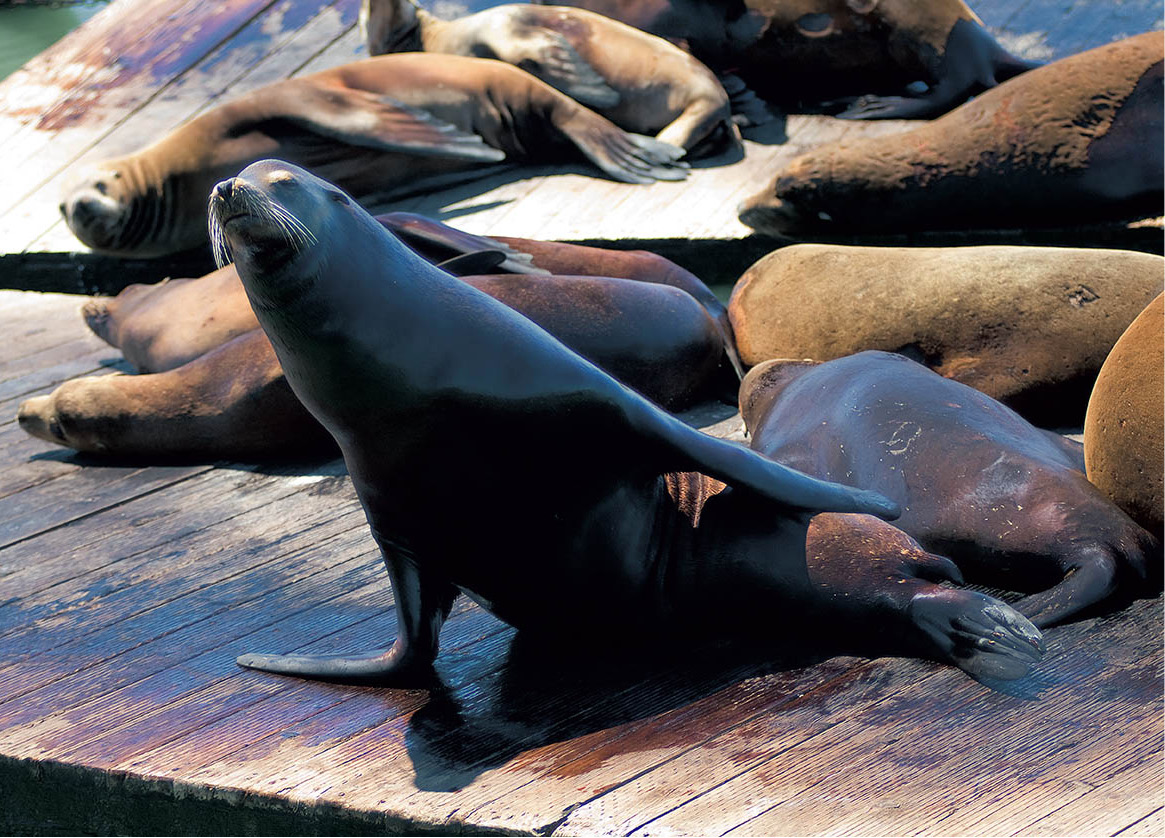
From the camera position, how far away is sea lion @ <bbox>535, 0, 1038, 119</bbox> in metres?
7.17

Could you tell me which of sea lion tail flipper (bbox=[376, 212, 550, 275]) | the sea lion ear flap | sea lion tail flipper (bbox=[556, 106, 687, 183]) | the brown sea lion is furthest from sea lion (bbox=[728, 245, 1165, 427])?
sea lion tail flipper (bbox=[556, 106, 687, 183])

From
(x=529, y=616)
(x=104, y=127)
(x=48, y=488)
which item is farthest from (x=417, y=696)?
(x=104, y=127)

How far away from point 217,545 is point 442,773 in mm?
1474

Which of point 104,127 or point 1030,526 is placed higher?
point 104,127

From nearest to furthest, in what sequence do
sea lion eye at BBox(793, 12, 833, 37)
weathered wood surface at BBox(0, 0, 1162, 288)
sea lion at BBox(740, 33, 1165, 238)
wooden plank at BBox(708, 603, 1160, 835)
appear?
Answer: wooden plank at BBox(708, 603, 1160, 835) → sea lion at BBox(740, 33, 1165, 238) → weathered wood surface at BBox(0, 0, 1162, 288) → sea lion eye at BBox(793, 12, 833, 37)

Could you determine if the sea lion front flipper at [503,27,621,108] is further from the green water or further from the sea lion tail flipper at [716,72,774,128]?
the green water

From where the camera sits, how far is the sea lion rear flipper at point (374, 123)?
7121mm

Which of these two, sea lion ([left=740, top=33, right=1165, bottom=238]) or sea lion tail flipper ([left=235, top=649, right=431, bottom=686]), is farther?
sea lion ([left=740, top=33, right=1165, bottom=238])

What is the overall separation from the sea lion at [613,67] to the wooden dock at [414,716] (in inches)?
146

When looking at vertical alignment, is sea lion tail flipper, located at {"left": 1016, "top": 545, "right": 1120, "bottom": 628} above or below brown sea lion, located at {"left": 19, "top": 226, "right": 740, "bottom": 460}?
below

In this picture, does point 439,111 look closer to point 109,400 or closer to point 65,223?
point 65,223

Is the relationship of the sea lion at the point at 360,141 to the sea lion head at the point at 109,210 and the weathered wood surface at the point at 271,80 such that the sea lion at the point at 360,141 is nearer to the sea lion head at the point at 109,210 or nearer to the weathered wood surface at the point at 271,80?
the sea lion head at the point at 109,210

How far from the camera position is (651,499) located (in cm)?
282

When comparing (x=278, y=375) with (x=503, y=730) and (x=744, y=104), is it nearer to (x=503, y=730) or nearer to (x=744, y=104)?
(x=503, y=730)
